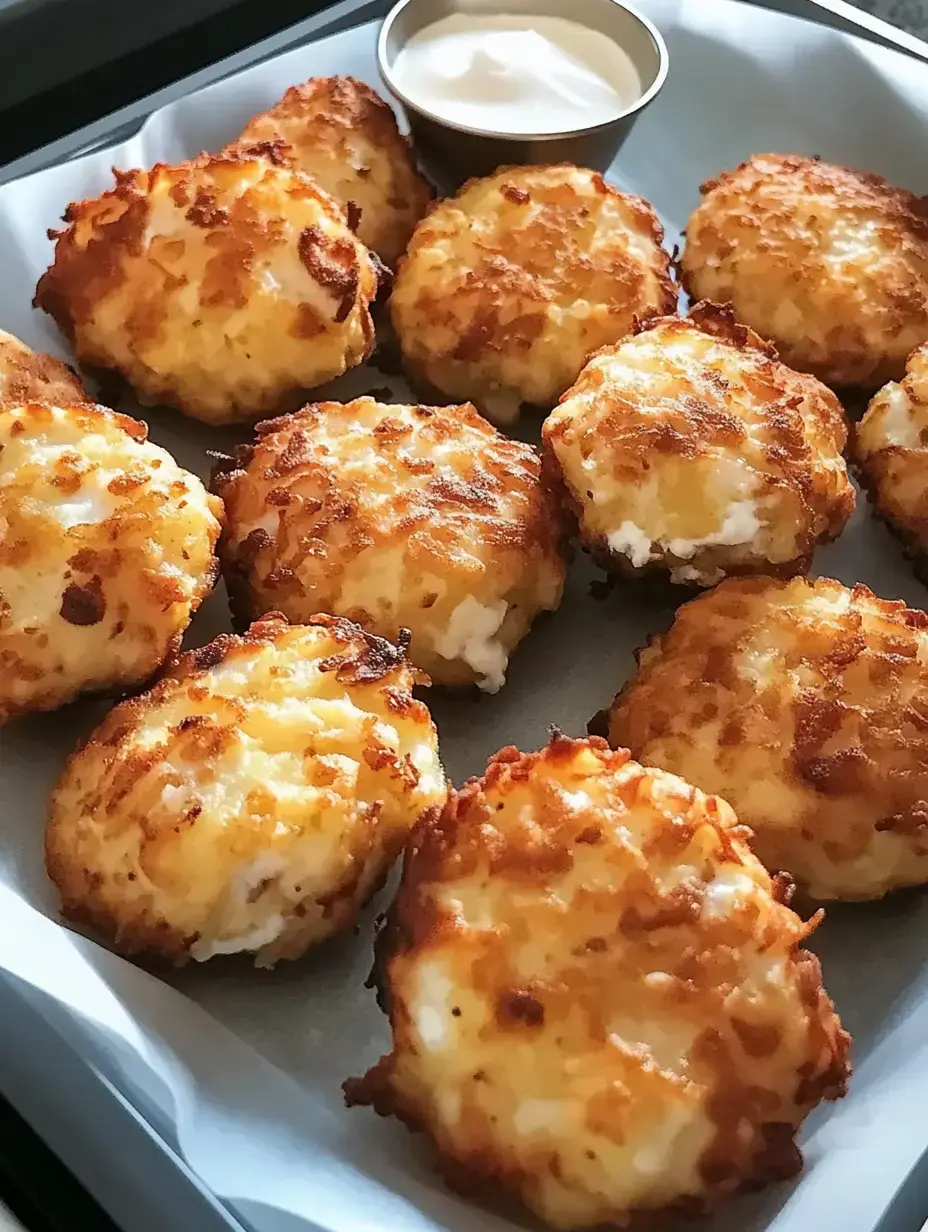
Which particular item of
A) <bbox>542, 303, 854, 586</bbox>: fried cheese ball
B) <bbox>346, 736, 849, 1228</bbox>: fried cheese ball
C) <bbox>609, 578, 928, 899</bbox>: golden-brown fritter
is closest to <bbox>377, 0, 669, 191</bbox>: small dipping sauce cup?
<bbox>542, 303, 854, 586</bbox>: fried cheese ball

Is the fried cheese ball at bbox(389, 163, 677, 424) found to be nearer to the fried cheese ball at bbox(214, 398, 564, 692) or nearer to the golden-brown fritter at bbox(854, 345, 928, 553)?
the fried cheese ball at bbox(214, 398, 564, 692)

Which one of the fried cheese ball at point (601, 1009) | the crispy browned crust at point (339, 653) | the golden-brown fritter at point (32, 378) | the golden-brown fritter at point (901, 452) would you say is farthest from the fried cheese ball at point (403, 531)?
the golden-brown fritter at point (901, 452)

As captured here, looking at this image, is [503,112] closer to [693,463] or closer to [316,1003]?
[693,463]

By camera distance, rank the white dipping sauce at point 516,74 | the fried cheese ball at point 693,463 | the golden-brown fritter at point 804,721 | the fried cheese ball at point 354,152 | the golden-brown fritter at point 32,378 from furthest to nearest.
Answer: the white dipping sauce at point 516,74
the fried cheese ball at point 354,152
the golden-brown fritter at point 32,378
the fried cheese ball at point 693,463
the golden-brown fritter at point 804,721

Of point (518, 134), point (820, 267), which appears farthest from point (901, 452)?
point (518, 134)

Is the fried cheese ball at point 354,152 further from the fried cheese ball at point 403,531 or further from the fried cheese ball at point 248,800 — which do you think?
the fried cheese ball at point 248,800

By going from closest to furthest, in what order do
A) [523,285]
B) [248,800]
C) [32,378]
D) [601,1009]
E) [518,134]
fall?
[601,1009] < [248,800] < [32,378] < [523,285] < [518,134]
